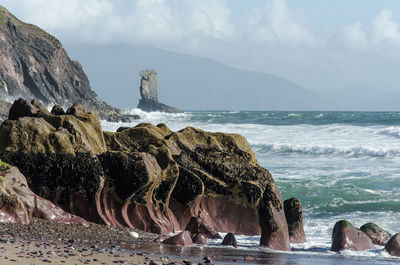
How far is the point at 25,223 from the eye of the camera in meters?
8.45

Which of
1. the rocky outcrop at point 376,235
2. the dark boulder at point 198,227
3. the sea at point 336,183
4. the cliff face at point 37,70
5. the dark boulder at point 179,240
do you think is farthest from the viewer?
the cliff face at point 37,70

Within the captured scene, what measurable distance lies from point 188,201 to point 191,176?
42cm

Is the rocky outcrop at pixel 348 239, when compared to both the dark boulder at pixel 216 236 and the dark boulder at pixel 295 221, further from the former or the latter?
the dark boulder at pixel 216 236

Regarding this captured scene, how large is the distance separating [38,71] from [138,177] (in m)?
68.4

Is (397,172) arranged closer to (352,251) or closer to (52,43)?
(352,251)

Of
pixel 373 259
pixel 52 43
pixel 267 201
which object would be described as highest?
pixel 52 43

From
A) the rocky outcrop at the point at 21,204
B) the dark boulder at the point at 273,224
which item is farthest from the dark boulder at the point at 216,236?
the rocky outcrop at the point at 21,204

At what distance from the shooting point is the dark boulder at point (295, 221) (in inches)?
419

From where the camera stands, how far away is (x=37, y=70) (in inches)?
2960

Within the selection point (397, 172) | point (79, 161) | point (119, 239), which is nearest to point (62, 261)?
point (119, 239)

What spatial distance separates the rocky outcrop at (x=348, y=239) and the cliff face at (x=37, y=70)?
5871cm

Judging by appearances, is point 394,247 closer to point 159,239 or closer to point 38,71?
point 159,239

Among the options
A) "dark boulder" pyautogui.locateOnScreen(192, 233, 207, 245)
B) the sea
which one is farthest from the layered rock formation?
"dark boulder" pyautogui.locateOnScreen(192, 233, 207, 245)

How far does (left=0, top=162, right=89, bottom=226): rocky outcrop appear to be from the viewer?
8375mm
